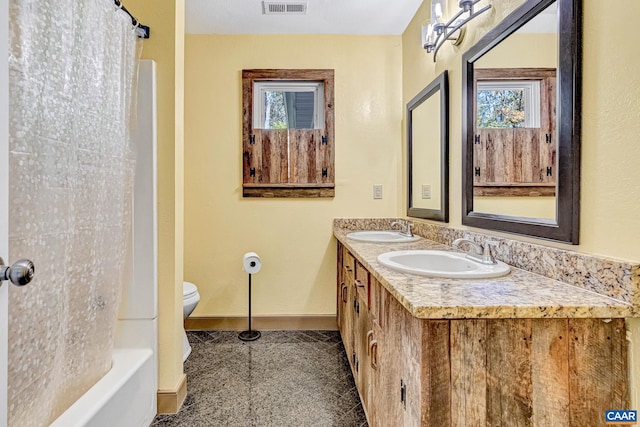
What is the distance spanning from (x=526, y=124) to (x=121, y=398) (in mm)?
1796

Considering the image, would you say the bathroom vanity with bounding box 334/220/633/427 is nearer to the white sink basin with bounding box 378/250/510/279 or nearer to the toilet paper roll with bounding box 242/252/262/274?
→ the white sink basin with bounding box 378/250/510/279

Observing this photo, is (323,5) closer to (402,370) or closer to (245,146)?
(245,146)

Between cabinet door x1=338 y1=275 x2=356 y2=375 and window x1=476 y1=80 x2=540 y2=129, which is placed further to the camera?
cabinet door x1=338 y1=275 x2=356 y2=375

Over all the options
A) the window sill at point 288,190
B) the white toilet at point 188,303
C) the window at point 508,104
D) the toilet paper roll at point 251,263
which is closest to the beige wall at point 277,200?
the window sill at point 288,190

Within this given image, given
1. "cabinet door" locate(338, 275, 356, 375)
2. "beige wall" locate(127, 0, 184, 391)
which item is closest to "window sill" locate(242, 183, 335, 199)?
"cabinet door" locate(338, 275, 356, 375)

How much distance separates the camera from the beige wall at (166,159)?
1.51 metres

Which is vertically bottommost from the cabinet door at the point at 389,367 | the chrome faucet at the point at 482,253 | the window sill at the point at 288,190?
the cabinet door at the point at 389,367

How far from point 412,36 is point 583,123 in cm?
173

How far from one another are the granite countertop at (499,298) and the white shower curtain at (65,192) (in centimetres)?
100

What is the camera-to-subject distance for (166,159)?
1.54 meters

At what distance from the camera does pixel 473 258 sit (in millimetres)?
1252

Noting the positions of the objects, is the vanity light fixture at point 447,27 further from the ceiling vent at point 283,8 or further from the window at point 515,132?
the ceiling vent at point 283,8

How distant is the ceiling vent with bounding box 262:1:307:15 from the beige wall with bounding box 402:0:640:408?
1.72 meters

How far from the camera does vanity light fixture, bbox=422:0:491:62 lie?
1.44 meters
